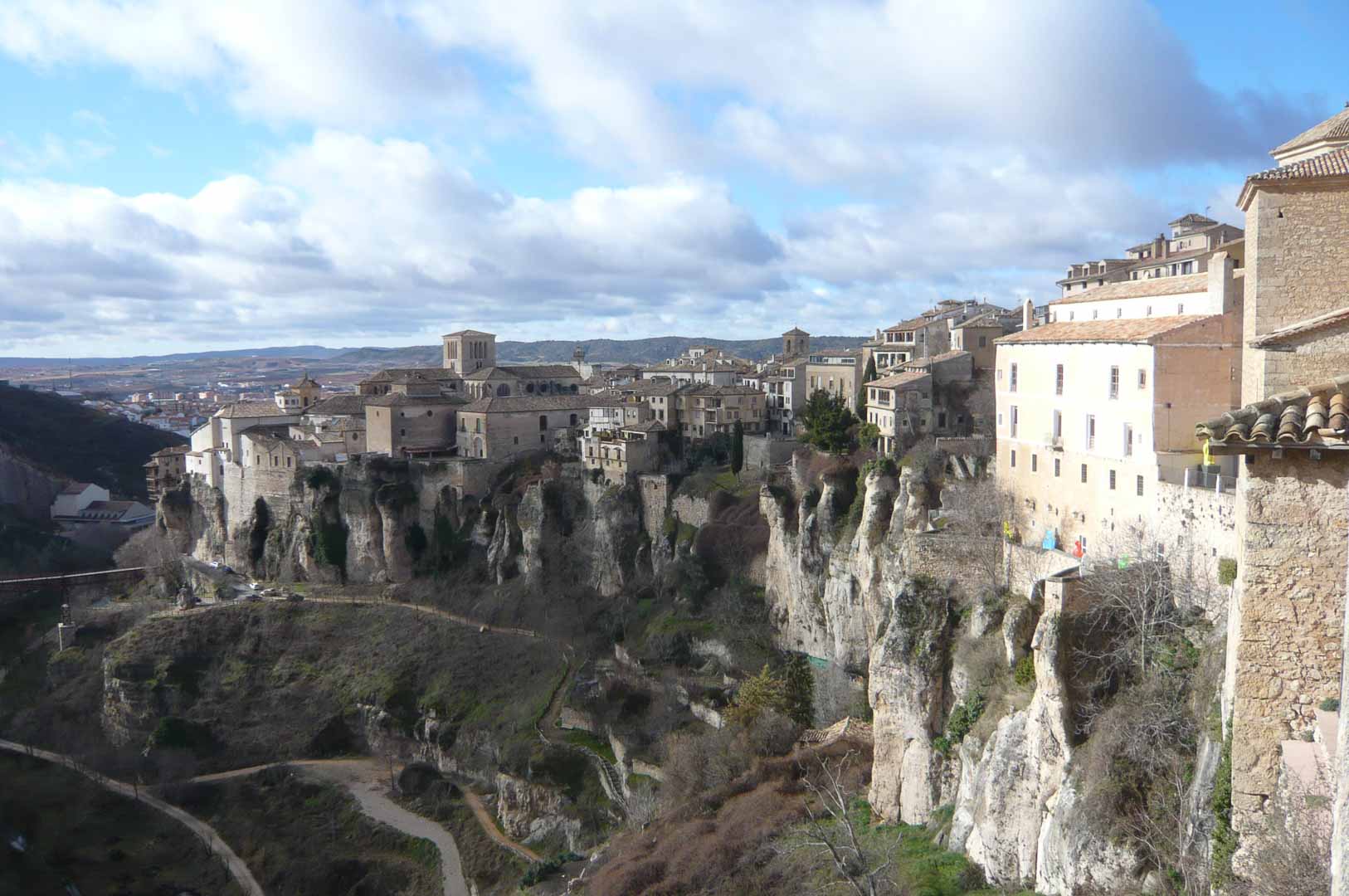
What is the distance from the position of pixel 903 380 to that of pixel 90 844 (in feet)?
136

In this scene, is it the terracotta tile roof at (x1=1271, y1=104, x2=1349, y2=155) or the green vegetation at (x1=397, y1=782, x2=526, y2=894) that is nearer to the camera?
the terracotta tile roof at (x1=1271, y1=104, x2=1349, y2=155)

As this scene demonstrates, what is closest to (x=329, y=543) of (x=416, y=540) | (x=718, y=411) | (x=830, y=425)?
(x=416, y=540)

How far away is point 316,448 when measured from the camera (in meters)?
62.8

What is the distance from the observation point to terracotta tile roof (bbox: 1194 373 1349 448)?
7.86m

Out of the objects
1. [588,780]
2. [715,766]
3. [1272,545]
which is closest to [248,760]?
[588,780]

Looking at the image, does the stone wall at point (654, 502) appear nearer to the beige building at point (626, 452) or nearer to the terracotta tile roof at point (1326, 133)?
the beige building at point (626, 452)

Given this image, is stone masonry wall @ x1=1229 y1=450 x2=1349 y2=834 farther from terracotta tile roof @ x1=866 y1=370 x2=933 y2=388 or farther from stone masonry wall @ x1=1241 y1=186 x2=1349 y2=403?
terracotta tile roof @ x1=866 y1=370 x2=933 y2=388

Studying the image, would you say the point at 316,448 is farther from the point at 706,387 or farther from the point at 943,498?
the point at 943,498

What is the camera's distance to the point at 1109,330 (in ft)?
81.7

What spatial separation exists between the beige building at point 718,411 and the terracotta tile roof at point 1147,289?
25409 mm

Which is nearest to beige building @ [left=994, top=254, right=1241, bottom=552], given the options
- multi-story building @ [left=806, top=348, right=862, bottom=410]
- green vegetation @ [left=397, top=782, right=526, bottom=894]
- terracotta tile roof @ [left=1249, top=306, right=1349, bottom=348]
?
terracotta tile roof @ [left=1249, top=306, right=1349, bottom=348]

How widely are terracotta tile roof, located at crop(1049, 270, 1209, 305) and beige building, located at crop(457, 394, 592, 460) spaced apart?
3579 cm

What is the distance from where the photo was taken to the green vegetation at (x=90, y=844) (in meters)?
39.2

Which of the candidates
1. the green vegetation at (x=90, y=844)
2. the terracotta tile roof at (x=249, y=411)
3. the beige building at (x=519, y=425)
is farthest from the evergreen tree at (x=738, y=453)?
the terracotta tile roof at (x=249, y=411)
